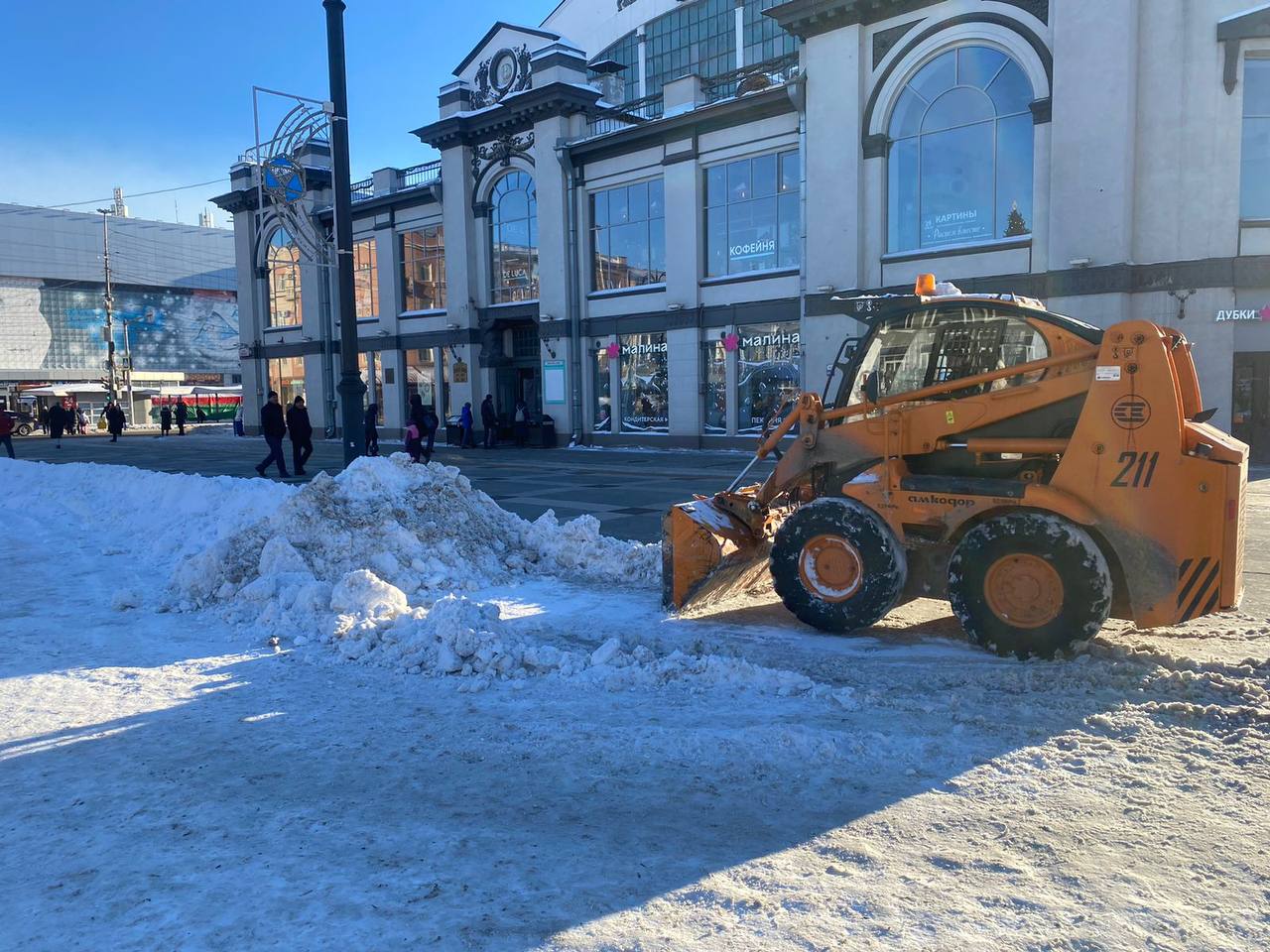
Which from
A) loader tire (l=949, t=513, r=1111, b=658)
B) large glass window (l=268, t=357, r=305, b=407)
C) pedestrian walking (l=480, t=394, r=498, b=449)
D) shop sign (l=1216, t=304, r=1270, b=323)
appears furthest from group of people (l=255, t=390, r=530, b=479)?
large glass window (l=268, t=357, r=305, b=407)

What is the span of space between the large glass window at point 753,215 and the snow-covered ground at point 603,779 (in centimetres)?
1934

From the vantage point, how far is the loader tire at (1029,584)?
19.0 ft

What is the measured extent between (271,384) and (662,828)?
144ft

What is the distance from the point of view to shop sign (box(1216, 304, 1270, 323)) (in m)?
18.8

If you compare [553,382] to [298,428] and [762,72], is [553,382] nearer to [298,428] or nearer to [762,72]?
[298,428]

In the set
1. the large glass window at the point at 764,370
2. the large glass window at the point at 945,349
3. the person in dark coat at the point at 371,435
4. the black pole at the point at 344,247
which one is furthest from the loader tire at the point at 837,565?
the large glass window at the point at 764,370

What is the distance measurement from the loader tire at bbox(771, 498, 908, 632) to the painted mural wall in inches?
3812

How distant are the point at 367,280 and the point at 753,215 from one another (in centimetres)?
1912

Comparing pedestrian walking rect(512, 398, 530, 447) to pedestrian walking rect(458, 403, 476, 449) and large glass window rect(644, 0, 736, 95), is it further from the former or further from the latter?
large glass window rect(644, 0, 736, 95)

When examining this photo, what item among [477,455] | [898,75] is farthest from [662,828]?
[477,455]

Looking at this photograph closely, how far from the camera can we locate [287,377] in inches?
1693

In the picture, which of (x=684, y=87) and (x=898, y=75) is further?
(x=684, y=87)

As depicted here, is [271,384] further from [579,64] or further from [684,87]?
[684,87]

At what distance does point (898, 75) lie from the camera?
22000 mm
